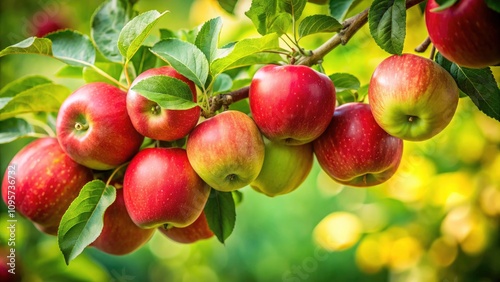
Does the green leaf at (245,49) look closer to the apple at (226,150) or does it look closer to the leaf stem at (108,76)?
the apple at (226,150)

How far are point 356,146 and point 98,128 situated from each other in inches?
16.0

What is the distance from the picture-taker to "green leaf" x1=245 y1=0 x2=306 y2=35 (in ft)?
2.80

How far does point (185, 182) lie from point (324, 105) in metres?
0.24

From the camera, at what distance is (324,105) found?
0.85m

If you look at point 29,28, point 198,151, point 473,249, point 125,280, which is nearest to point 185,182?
point 198,151

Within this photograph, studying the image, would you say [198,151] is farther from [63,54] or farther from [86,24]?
[86,24]

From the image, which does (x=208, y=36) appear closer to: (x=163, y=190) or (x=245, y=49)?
(x=245, y=49)

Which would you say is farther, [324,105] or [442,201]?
[442,201]

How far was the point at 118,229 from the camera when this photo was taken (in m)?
1.00

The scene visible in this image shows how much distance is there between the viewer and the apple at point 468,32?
0.66 meters

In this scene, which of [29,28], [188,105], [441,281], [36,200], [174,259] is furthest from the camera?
[174,259]

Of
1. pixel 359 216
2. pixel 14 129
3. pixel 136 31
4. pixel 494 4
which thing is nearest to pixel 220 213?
pixel 136 31

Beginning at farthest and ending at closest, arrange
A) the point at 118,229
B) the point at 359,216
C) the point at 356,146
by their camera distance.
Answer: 1. the point at 359,216
2. the point at 118,229
3. the point at 356,146

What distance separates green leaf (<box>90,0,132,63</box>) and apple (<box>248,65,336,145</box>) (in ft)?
1.02
